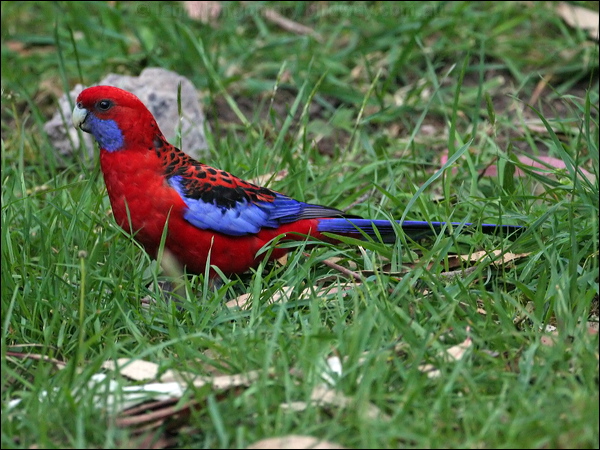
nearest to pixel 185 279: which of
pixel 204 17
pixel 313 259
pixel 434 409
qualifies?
pixel 313 259

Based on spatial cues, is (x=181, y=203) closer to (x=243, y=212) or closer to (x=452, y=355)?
(x=243, y=212)

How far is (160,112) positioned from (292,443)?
3.09 metres

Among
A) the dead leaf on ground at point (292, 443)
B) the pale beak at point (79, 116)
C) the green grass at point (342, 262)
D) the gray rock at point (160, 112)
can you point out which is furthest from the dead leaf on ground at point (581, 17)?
the dead leaf on ground at point (292, 443)

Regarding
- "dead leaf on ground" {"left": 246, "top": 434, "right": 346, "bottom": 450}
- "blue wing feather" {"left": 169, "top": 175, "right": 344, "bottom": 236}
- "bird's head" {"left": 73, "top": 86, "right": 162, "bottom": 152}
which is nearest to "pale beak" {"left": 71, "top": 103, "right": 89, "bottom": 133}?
"bird's head" {"left": 73, "top": 86, "right": 162, "bottom": 152}

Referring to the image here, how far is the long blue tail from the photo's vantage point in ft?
11.8

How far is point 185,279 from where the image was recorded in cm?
328

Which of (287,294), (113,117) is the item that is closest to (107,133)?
(113,117)

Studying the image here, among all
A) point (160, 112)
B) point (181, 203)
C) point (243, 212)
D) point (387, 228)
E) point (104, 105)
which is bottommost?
point (387, 228)

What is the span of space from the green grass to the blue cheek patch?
0.72ft

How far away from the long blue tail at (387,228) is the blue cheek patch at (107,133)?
97 centimetres

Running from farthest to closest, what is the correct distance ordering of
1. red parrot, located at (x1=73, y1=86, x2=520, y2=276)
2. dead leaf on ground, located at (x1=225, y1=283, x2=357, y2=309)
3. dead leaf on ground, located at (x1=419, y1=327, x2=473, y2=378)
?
red parrot, located at (x1=73, y1=86, x2=520, y2=276)
dead leaf on ground, located at (x1=225, y1=283, x2=357, y2=309)
dead leaf on ground, located at (x1=419, y1=327, x2=473, y2=378)

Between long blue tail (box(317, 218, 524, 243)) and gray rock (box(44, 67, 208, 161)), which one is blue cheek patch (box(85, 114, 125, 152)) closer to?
long blue tail (box(317, 218, 524, 243))

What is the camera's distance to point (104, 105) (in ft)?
11.9

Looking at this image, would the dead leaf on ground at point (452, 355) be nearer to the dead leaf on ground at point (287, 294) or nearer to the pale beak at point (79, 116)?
the dead leaf on ground at point (287, 294)
